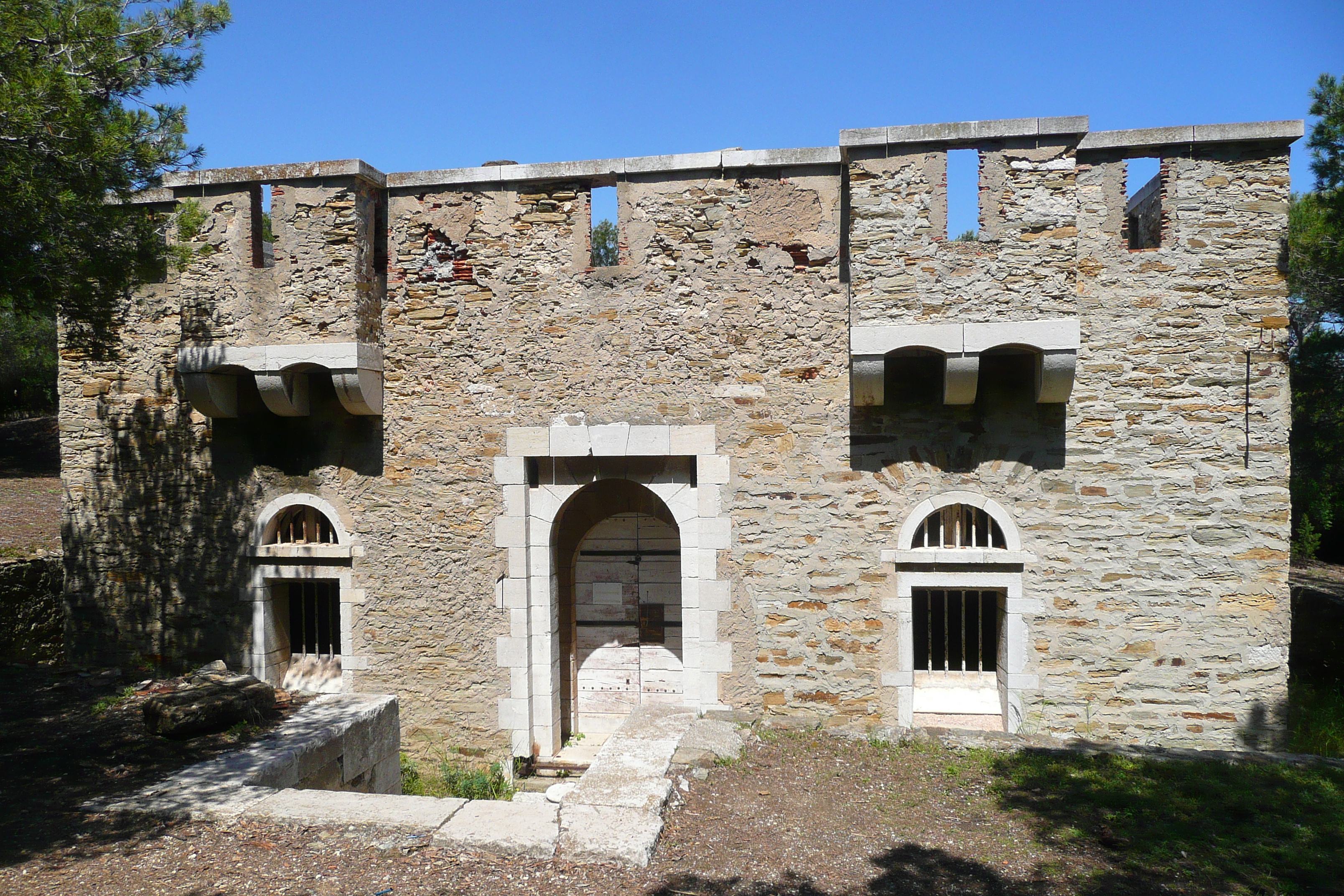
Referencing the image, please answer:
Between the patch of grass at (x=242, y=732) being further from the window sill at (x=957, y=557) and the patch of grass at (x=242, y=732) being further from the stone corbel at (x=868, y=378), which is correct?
the stone corbel at (x=868, y=378)

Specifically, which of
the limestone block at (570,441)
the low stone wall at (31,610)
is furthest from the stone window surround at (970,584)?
the low stone wall at (31,610)

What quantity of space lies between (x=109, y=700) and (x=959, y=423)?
290 inches

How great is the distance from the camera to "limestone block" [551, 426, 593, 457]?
687cm

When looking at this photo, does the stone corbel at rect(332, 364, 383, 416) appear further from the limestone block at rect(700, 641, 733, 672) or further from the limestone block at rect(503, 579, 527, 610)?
the limestone block at rect(700, 641, 733, 672)

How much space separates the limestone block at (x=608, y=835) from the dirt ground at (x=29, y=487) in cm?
830

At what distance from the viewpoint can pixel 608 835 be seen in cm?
418

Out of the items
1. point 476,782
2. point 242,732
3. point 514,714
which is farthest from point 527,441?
point 242,732

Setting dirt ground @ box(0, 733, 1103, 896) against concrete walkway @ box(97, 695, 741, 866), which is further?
concrete walkway @ box(97, 695, 741, 866)

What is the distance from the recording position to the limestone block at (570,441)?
687cm

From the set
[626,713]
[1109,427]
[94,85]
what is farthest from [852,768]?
[94,85]

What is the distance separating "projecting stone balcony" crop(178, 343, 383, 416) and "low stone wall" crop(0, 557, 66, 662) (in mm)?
3519

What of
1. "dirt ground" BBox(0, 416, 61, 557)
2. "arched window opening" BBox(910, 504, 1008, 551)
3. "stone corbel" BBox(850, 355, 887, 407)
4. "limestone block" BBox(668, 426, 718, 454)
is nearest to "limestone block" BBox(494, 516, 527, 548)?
"limestone block" BBox(668, 426, 718, 454)

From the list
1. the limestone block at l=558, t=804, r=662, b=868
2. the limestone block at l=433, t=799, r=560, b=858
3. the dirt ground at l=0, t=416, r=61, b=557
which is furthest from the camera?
the dirt ground at l=0, t=416, r=61, b=557

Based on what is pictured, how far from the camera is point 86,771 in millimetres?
5320
